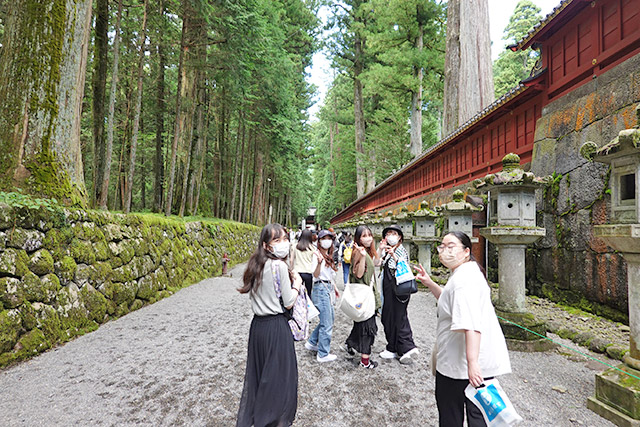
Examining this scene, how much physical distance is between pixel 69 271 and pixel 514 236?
6465 mm

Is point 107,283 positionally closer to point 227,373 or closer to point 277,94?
point 227,373

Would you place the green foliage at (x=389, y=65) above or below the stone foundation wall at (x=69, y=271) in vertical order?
above

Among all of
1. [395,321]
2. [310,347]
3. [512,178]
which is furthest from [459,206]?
[310,347]

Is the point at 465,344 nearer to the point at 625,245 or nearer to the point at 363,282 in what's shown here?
the point at 363,282

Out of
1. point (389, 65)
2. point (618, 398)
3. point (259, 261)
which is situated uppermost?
point (389, 65)

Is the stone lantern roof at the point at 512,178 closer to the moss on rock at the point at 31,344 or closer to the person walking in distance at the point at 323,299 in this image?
the person walking in distance at the point at 323,299

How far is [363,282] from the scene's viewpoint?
393 centimetres

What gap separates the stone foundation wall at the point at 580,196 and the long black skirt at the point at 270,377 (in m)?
5.02

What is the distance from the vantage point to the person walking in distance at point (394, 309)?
3.95 m

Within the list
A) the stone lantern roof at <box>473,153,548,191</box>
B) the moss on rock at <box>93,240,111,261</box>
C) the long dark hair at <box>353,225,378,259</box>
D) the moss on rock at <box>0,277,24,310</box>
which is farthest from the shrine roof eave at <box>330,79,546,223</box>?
the moss on rock at <box>0,277,24,310</box>

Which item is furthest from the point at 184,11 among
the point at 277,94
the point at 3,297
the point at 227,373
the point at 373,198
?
the point at 373,198

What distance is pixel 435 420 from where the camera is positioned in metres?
2.71

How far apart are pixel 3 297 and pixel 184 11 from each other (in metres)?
9.10

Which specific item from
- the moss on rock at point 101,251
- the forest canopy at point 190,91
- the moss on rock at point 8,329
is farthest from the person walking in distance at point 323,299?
the forest canopy at point 190,91
